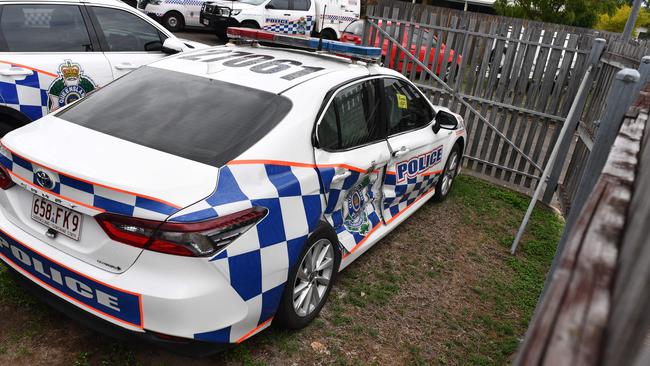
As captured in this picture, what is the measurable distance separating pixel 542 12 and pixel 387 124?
1880 centimetres

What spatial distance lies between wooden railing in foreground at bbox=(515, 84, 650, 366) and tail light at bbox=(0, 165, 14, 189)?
8.33 ft

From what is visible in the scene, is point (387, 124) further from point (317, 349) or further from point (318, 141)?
point (317, 349)

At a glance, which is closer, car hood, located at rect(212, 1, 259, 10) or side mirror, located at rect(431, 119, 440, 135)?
side mirror, located at rect(431, 119, 440, 135)

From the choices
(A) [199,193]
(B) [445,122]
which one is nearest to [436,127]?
(B) [445,122]

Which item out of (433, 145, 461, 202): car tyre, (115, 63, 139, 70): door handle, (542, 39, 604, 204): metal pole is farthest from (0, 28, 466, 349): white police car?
(542, 39, 604, 204): metal pole

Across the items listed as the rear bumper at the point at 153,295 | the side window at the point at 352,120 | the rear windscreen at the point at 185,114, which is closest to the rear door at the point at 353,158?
the side window at the point at 352,120

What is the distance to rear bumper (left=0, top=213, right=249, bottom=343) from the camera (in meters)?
2.07

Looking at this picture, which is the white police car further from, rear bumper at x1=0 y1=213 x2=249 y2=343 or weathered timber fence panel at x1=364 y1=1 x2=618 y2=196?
weathered timber fence panel at x1=364 y1=1 x2=618 y2=196

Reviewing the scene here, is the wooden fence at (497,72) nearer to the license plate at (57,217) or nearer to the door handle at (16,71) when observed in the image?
the door handle at (16,71)

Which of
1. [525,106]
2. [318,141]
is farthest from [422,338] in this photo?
[525,106]

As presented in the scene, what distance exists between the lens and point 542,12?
63.9 ft

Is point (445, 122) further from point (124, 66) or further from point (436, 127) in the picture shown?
point (124, 66)

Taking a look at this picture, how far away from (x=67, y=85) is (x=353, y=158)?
261cm

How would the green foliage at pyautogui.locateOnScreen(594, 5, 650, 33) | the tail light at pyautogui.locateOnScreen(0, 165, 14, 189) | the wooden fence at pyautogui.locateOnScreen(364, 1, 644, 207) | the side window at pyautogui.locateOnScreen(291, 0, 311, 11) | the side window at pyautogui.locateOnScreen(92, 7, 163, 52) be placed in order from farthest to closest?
1. the green foliage at pyautogui.locateOnScreen(594, 5, 650, 33)
2. the side window at pyautogui.locateOnScreen(291, 0, 311, 11)
3. the wooden fence at pyautogui.locateOnScreen(364, 1, 644, 207)
4. the side window at pyautogui.locateOnScreen(92, 7, 163, 52)
5. the tail light at pyautogui.locateOnScreen(0, 165, 14, 189)
